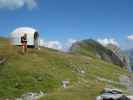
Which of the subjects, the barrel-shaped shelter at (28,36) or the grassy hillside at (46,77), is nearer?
the grassy hillside at (46,77)

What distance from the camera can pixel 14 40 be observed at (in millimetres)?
86875

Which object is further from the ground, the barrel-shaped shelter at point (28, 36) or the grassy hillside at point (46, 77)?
the barrel-shaped shelter at point (28, 36)

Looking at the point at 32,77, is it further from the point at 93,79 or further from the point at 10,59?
the point at 93,79

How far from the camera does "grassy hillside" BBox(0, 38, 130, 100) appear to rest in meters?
51.0

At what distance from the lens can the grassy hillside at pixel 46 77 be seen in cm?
5101

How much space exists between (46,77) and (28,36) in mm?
28522

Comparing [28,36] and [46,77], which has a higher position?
[28,36]

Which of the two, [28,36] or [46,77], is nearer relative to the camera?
[46,77]

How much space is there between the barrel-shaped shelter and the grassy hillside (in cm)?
735

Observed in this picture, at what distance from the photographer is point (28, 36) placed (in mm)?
85062

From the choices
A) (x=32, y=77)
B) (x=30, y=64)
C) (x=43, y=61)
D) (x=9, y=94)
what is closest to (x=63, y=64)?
(x=43, y=61)

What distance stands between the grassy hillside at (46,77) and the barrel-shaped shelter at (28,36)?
735 cm

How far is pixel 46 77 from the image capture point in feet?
192

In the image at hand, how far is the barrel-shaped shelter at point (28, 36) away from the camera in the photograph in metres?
85.4
